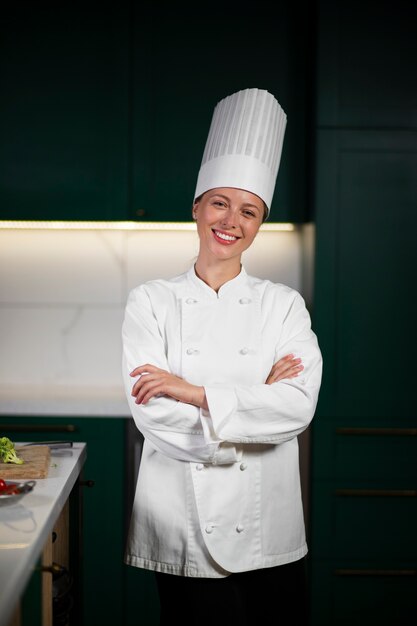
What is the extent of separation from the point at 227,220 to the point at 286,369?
1.23 ft

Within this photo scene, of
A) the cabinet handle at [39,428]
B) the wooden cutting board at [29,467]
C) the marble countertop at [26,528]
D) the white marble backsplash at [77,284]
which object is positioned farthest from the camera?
the white marble backsplash at [77,284]

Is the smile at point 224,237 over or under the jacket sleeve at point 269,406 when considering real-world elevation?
over

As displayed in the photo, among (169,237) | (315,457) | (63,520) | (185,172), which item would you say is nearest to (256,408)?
(63,520)

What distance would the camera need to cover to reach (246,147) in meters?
1.77

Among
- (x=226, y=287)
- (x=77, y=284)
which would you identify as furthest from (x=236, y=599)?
(x=77, y=284)

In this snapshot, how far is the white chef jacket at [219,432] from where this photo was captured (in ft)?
5.03

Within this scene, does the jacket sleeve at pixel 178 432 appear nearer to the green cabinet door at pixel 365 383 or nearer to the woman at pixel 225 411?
the woman at pixel 225 411

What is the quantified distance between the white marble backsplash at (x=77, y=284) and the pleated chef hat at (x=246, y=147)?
55.3 inches

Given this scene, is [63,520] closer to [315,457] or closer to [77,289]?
[315,457]

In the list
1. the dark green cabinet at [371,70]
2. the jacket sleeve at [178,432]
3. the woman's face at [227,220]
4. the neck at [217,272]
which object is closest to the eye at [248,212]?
the woman's face at [227,220]

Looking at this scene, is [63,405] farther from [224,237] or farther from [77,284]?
[224,237]

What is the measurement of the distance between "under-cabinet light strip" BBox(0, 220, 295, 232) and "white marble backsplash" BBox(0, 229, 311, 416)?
144mm

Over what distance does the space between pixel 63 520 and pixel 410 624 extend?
1.67 meters

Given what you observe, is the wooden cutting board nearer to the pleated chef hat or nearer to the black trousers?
the black trousers
